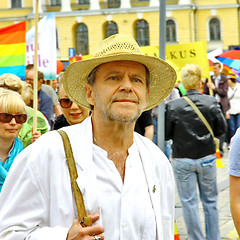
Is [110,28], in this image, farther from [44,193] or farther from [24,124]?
[44,193]

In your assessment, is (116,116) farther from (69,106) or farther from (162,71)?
(69,106)

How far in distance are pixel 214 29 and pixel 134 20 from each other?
6465mm

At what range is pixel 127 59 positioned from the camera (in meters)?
2.57

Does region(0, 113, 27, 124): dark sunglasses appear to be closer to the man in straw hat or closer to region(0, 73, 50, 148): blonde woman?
region(0, 73, 50, 148): blonde woman

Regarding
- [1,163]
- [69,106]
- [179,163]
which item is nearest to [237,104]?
[179,163]

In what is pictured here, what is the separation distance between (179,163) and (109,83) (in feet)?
11.7

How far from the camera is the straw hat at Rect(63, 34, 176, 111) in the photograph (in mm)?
2568

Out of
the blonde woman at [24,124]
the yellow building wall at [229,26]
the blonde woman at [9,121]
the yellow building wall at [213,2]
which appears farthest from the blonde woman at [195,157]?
the yellow building wall at [213,2]

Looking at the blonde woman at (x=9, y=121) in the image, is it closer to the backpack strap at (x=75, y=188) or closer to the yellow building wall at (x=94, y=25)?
the backpack strap at (x=75, y=188)

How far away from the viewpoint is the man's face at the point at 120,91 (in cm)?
251

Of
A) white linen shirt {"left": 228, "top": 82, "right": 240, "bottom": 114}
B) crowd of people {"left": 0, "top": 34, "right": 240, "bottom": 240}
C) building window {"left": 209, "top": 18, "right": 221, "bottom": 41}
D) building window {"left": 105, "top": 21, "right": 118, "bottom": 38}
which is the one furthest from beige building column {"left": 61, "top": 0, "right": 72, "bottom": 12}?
crowd of people {"left": 0, "top": 34, "right": 240, "bottom": 240}

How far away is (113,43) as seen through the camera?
8.64 feet

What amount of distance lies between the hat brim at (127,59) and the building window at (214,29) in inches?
1786

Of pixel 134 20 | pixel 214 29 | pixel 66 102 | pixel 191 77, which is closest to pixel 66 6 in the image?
pixel 134 20
